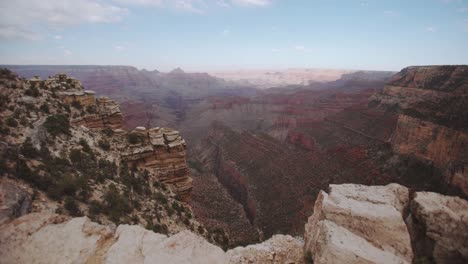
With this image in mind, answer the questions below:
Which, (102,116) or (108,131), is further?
(102,116)

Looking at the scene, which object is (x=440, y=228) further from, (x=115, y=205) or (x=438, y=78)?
(x=438, y=78)

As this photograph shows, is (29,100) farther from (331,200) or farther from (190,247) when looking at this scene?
(331,200)

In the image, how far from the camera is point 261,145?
54.7 meters

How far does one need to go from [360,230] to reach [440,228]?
3117 millimetres

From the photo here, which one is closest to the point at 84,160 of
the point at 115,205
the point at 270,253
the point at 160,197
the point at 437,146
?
the point at 115,205

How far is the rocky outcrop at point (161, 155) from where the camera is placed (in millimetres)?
19250

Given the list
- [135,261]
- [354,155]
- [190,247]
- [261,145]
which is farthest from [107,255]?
[261,145]

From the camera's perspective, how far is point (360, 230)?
7.45 m

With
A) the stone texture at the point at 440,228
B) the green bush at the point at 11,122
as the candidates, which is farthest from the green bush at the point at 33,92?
the stone texture at the point at 440,228

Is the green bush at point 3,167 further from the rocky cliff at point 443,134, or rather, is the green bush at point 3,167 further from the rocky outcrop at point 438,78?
the rocky outcrop at point 438,78

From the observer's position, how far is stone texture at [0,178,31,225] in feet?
23.2

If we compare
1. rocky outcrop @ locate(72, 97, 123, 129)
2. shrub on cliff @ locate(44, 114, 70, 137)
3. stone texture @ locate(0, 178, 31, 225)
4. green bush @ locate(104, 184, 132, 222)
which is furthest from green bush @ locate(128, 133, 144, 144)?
stone texture @ locate(0, 178, 31, 225)

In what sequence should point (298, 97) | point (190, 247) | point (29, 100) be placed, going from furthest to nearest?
1. point (298, 97)
2. point (29, 100)
3. point (190, 247)

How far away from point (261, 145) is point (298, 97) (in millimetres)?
71430
